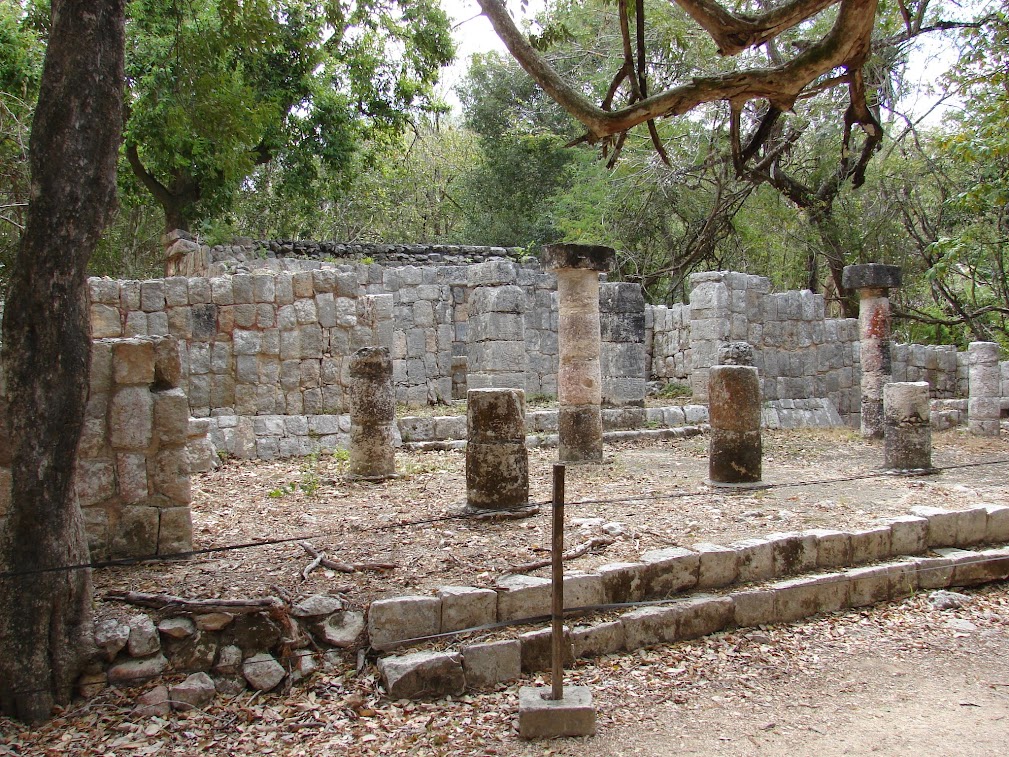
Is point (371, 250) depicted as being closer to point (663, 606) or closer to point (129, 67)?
point (129, 67)

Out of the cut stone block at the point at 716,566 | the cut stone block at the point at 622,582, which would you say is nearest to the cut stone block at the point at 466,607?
the cut stone block at the point at 622,582

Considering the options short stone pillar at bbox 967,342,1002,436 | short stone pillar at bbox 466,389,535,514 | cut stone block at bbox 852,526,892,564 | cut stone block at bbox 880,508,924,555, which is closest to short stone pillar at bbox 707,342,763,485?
cut stone block at bbox 880,508,924,555

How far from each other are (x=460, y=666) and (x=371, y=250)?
15.7 metres

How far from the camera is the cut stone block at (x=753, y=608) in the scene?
588cm

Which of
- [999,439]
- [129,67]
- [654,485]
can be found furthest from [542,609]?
[129,67]

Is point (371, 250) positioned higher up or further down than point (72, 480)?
higher up

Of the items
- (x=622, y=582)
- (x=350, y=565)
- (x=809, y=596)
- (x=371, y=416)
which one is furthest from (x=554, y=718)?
(x=371, y=416)

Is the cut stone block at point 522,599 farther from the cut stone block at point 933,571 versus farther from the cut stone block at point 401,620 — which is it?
the cut stone block at point 933,571

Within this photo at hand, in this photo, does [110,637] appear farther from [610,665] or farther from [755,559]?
[755,559]

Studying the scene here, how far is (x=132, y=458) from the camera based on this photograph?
225 inches

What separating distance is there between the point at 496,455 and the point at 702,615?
237 centimetres

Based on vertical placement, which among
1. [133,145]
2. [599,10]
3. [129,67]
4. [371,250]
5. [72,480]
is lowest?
[72,480]

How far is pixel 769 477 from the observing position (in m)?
9.65

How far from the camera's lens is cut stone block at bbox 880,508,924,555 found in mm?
7043
